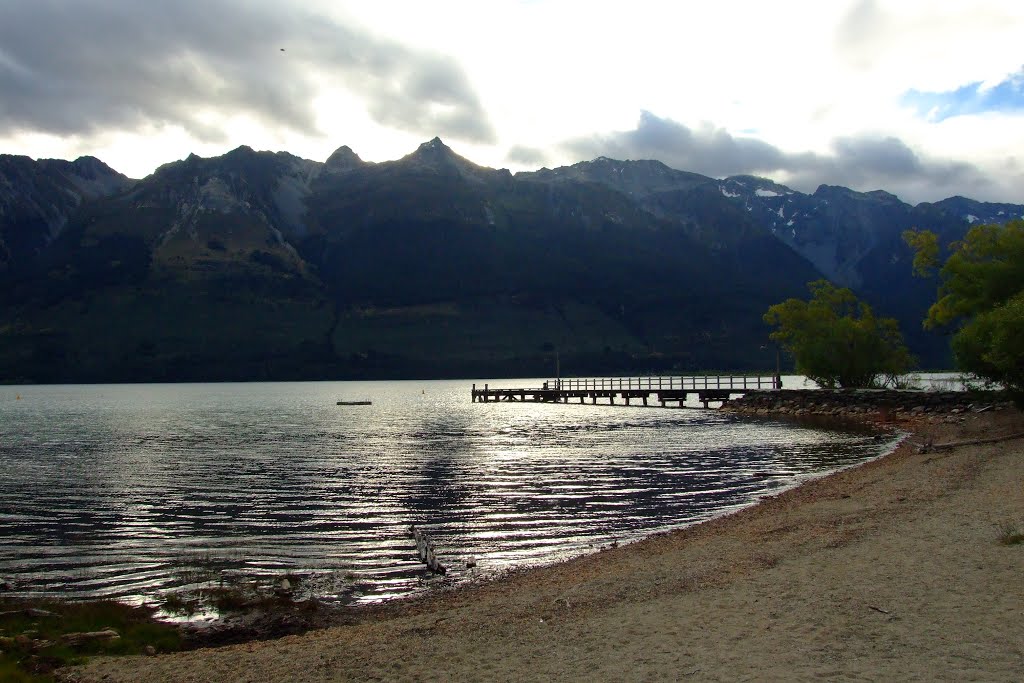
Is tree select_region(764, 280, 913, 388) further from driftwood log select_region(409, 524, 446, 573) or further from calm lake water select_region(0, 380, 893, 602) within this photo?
driftwood log select_region(409, 524, 446, 573)

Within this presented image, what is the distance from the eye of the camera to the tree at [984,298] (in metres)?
44.9

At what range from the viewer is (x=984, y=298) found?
58656mm

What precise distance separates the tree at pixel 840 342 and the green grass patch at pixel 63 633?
8978 cm

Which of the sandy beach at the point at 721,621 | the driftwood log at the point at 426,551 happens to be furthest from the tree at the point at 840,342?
the sandy beach at the point at 721,621

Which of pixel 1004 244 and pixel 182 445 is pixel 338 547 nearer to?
pixel 182 445

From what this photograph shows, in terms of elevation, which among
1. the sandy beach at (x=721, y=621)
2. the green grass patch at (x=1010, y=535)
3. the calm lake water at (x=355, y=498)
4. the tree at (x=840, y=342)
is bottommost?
the calm lake water at (x=355, y=498)

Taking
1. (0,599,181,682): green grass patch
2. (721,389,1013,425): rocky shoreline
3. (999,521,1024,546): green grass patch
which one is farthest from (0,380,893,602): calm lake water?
(999,521,1024,546): green grass patch

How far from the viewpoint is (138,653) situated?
598 inches

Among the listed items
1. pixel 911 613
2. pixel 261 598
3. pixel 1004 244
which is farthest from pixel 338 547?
pixel 1004 244

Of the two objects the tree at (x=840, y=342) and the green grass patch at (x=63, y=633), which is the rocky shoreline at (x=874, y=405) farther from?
the green grass patch at (x=63, y=633)

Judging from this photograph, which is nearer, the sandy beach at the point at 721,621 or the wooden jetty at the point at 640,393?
the sandy beach at the point at 721,621

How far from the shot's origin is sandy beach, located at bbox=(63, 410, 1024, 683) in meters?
11.6

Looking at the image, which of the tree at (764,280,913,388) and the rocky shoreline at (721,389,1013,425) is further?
the tree at (764,280,913,388)

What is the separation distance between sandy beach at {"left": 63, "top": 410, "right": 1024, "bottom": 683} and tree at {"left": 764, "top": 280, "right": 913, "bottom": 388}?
79.9 m
